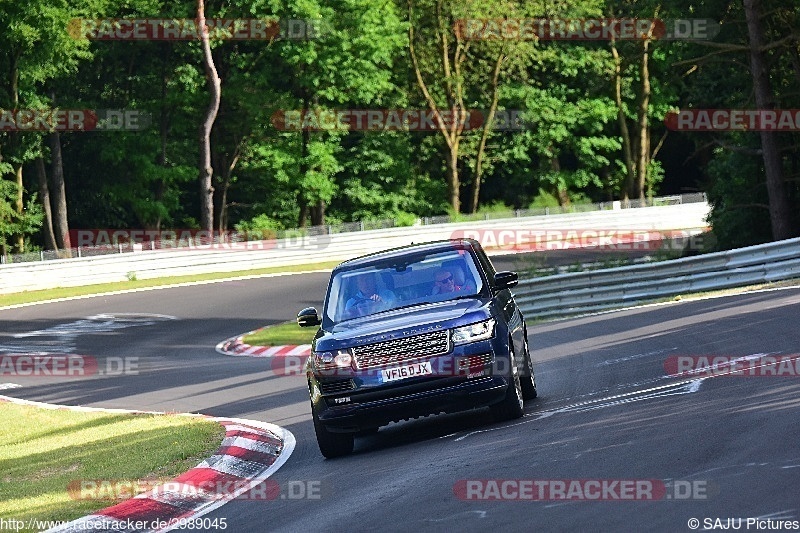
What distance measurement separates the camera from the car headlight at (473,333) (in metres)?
11.6

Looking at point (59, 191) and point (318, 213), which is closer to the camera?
point (59, 191)

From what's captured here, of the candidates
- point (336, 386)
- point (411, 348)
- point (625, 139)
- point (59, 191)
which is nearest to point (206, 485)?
point (336, 386)

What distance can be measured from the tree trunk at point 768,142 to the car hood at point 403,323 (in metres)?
19.9

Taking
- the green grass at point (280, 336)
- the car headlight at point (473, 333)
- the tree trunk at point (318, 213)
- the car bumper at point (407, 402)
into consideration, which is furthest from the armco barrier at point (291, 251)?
the car bumper at point (407, 402)

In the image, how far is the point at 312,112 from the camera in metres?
58.3

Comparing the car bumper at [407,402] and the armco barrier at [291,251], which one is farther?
the armco barrier at [291,251]

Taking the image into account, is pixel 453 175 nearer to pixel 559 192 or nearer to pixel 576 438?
pixel 559 192

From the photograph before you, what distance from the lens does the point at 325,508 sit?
8922mm

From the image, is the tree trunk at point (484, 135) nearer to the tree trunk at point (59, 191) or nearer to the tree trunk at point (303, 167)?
the tree trunk at point (303, 167)

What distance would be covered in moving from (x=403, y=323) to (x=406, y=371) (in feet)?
1.62

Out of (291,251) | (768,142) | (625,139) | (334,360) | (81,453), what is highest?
(625,139)

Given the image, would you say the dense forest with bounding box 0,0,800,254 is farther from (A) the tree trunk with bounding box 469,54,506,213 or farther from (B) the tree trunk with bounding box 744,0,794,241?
(B) the tree trunk with bounding box 744,0,794,241

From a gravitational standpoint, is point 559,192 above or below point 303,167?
below

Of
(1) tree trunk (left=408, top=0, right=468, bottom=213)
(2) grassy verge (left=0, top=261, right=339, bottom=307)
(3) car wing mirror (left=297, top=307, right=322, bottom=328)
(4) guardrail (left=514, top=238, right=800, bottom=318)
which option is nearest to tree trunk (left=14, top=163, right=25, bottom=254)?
(2) grassy verge (left=0, top=261, right=339, bottom=307)
